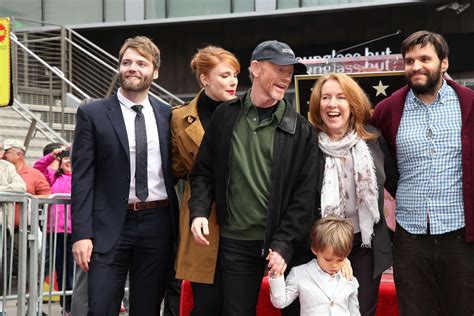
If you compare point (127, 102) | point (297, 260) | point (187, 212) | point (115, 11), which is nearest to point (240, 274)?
point (297, 260)

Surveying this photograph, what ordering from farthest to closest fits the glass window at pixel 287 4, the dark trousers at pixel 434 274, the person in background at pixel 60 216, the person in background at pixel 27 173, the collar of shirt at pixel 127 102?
the glass window at pixel 287 4, the person in background at pixel 27 173, the person in background at pixel 60 216, the collar of shirt at pixel 127 102, the dark trousers at pixel 434 274

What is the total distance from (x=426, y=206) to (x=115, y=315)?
1.98 m

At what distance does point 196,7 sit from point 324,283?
69.6 ft

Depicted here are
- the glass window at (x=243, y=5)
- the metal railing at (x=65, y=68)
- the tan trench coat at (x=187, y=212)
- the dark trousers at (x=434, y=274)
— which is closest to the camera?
the dark trousers at (x=434, y=274)

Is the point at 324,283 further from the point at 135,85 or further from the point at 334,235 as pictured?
the point at 135,85

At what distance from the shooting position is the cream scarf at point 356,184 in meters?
4.57

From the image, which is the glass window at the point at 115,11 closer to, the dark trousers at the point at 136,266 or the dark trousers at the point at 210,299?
the dark trousers at the point at 136,266

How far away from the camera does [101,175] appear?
5047 mm

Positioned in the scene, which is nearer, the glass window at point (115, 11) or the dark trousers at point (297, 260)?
the dark trousers at point (297, 260)

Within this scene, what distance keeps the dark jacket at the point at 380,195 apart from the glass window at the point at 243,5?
66.2 feet

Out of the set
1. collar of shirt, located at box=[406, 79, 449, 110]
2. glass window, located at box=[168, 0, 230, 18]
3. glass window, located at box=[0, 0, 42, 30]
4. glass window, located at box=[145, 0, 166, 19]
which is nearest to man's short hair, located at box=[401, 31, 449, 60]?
collar of shirt, located at box=[406, 79, 449, 110]

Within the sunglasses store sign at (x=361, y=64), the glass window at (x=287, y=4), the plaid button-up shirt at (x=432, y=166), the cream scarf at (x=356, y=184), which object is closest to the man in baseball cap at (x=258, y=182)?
the cream scarf at (x=356, y=184)

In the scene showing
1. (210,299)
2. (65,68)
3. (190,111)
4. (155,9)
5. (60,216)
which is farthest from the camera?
(155,9)

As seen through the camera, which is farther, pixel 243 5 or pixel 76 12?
pixel 76 12
